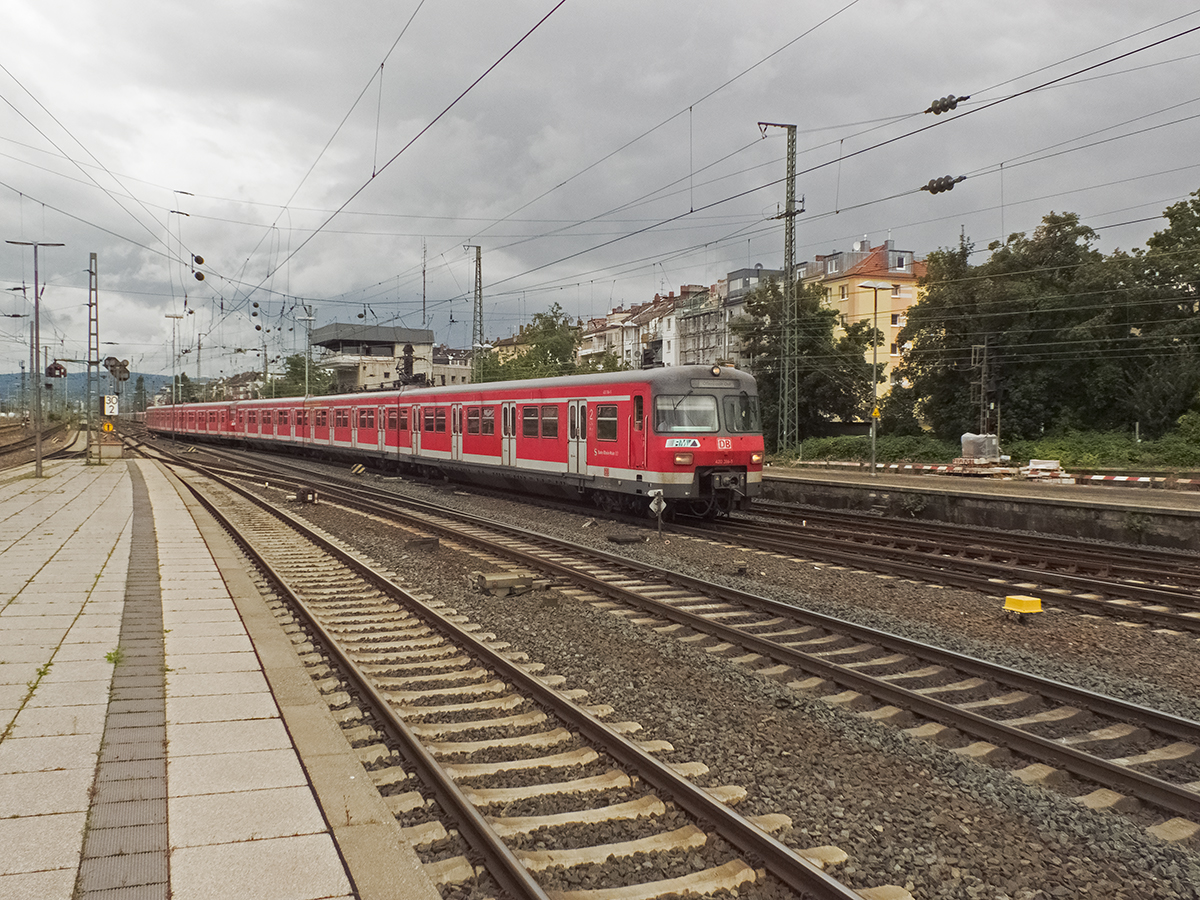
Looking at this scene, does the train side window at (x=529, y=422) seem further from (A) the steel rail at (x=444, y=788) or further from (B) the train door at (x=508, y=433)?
(A) the steel rail at (x=444, y=788)

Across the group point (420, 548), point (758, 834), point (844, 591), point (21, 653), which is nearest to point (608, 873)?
point (758, 834)

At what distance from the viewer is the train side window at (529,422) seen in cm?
2000

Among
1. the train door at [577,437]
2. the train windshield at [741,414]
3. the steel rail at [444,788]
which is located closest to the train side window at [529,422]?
the train door at [577,437]

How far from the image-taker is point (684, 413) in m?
16.1

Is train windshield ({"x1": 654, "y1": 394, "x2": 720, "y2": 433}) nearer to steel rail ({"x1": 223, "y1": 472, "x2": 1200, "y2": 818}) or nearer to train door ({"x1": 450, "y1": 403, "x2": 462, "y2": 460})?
steel rail ({"x1": 223, "y1": 472, "x2": 1200, "y2": 818})

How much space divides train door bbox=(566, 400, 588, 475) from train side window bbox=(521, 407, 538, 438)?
5.38ft

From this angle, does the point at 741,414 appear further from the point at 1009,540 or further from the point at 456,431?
the point at 456,431

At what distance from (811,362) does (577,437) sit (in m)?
32.3

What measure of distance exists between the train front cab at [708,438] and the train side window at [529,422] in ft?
14.5

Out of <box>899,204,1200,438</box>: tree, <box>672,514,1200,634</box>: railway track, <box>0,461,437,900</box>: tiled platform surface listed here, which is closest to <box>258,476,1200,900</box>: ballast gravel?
<box>672,514,1200,634</box>: railway track

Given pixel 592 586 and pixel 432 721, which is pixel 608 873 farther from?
pixel 592 586

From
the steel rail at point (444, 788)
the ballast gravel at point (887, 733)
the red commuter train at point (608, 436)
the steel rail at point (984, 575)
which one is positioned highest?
the red commuter train at point (608, 436)

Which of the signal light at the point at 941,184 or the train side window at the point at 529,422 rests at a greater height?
the signal light at the point at 941,184

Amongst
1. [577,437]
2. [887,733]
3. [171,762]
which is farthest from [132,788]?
[577,437]
